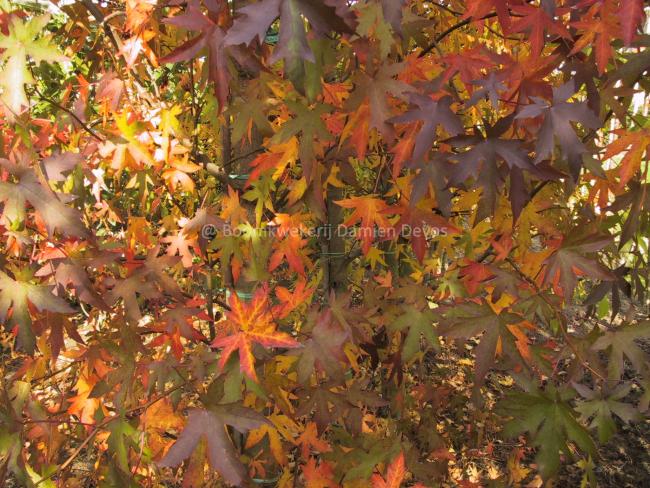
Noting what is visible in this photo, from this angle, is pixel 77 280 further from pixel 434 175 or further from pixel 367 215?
pixel 434 175

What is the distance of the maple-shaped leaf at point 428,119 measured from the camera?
1.16 metres

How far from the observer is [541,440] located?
1.42 meters

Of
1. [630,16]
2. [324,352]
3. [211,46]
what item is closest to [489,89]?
[630,16]

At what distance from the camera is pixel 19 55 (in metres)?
1.23

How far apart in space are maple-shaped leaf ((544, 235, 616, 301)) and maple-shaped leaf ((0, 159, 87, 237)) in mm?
1182

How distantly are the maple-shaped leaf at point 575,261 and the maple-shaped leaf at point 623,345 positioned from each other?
8.8 inches

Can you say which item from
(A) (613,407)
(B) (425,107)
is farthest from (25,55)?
(A) (613,407)

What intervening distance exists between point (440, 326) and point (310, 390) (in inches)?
17.3

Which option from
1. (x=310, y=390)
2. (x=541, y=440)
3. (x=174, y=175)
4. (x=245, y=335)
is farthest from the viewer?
(x=174, y=175)

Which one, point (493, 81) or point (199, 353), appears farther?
point (199, 353)

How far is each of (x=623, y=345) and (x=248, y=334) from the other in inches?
→ 42.2

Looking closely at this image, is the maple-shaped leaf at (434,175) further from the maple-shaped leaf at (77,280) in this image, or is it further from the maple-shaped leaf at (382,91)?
the maple-shaped leaf at (77,280)

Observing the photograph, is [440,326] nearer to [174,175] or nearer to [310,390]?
[310,390]

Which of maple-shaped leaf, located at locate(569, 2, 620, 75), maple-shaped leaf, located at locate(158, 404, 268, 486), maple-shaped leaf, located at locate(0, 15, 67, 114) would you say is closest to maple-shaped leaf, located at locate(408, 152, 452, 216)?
maple-shaped leaf, located at locate(569, 2, 620, 75)
